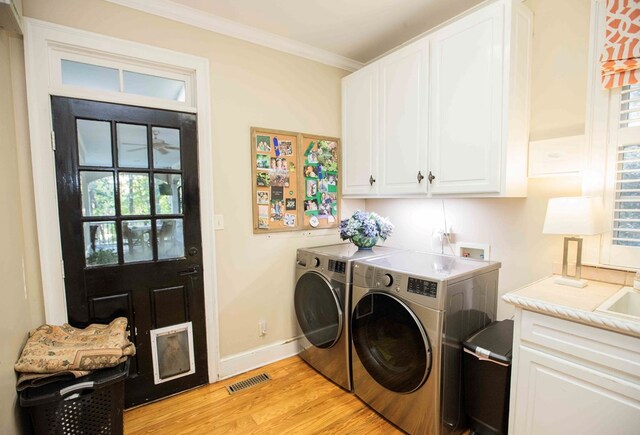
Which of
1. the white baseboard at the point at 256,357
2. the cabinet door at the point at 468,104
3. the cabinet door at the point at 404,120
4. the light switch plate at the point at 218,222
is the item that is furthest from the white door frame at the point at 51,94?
the cabinet door at the point at 468,104

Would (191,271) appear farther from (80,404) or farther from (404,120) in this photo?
(404,120)

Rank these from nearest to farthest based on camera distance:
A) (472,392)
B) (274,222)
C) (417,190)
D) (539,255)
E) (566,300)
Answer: (566,300), (472,392), (539,255), (417,190), (274,222)

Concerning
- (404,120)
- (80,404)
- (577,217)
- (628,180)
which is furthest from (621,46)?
(80,404)

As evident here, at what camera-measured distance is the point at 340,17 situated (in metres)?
2.08

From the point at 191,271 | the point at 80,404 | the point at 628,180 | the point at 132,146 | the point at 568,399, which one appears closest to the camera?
the point at 568,399

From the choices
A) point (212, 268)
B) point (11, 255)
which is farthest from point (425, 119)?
point (11, 255)

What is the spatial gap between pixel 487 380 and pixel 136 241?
2.19m

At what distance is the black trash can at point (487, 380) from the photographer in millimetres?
1496

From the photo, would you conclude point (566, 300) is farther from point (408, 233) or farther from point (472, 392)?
point (408, 233)

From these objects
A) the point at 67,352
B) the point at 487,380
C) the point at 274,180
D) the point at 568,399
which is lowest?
the point at 487,380

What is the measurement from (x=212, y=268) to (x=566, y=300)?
6.75ft

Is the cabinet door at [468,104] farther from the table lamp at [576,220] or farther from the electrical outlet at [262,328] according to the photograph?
the electrical outlet at [262,328]

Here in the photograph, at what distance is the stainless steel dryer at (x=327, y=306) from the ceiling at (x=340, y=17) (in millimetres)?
1659

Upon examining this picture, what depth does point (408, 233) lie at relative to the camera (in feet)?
8.51
